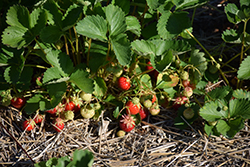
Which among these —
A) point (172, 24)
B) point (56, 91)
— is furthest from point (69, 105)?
point (172, 24)

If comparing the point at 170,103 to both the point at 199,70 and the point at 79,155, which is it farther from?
the point at 79,155

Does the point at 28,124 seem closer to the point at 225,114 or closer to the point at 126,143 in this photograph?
the point at 126,143

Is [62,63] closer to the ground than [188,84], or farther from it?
farther from it

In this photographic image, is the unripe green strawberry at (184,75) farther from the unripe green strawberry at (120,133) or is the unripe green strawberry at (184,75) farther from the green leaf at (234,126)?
the unripe green strawberry at (120,133)

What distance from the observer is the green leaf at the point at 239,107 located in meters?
1.56

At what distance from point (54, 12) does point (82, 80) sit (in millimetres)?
460

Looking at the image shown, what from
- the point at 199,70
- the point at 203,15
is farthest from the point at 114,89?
the point at 203,15

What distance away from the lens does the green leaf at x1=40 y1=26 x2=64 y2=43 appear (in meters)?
1.48

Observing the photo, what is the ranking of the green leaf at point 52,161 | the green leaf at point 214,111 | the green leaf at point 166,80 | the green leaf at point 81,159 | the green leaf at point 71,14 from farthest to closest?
the green leaf at point 166,80 → the green leaf at point 214,111 → the green leaf at point 71,14 → the green leaf at point 52,161 → the green leaf at point 81,159

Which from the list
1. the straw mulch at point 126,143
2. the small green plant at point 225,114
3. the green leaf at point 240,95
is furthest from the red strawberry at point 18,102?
the green leaf at point 240,95

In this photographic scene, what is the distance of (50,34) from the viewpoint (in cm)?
150

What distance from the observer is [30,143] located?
1.70 m

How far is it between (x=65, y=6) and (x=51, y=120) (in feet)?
2.63

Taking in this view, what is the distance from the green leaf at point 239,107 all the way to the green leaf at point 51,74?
109 cm
